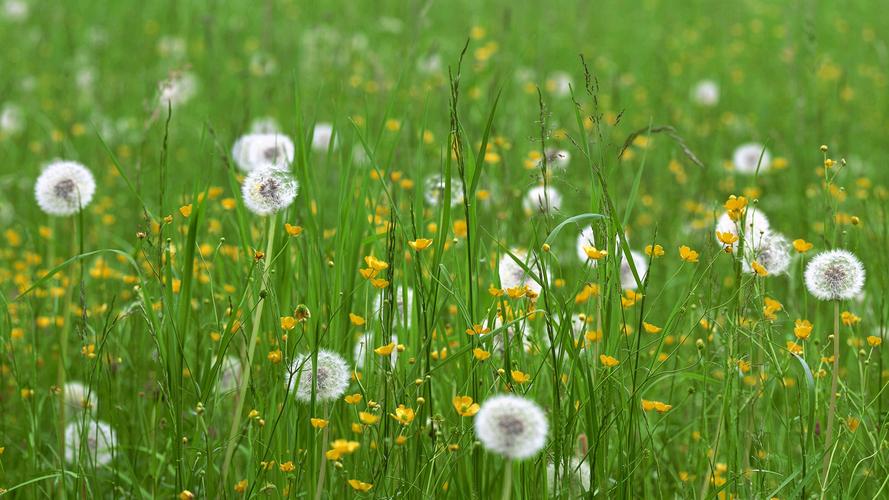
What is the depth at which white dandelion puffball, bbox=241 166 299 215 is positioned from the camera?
76.3 inches

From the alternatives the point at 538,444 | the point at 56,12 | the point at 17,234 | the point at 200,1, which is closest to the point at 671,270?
the point at 538,444

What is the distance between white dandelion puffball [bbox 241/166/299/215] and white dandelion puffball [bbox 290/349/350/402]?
33cm

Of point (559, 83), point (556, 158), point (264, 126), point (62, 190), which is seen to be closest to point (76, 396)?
point (62, 190)

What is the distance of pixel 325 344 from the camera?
201cm

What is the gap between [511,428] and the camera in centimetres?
139

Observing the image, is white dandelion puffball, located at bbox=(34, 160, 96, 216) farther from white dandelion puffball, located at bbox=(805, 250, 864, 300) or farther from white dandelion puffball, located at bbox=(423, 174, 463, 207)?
white dandelion puffball, located at bbox=(805, 250, 864, 300)

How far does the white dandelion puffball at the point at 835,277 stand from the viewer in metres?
1.82

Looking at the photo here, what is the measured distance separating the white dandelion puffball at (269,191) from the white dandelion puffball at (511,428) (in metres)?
0.73

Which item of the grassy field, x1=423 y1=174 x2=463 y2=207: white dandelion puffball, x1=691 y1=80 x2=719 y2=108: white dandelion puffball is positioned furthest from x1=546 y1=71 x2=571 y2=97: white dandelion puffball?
x1=423 y1=174 x2=463 y2=207: white dandelion puffball

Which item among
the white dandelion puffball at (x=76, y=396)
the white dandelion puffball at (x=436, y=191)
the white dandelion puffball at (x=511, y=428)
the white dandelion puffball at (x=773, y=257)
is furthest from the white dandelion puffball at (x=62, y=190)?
the white dandelion puffball at (x=773, y=257)

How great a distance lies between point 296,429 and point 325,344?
0.87ft

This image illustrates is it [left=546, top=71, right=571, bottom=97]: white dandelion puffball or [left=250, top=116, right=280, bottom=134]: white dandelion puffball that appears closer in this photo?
[left=250, top=116, right=280, bottom=134]: white dandelion puffball

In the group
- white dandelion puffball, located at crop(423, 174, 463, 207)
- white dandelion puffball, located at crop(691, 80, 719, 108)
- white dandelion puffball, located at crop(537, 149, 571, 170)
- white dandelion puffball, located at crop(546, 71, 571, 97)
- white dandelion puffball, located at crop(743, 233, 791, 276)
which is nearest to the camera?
white dandelion puffball, located at crop(537, 149, 571, 170)

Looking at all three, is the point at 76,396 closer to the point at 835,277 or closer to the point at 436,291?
the point at 436,291
